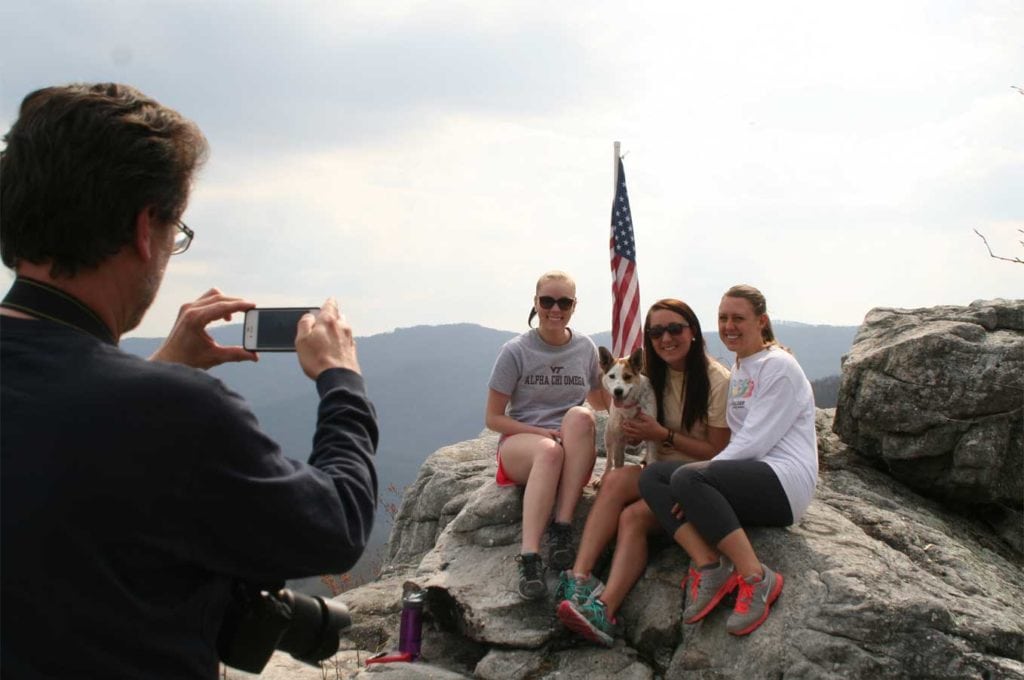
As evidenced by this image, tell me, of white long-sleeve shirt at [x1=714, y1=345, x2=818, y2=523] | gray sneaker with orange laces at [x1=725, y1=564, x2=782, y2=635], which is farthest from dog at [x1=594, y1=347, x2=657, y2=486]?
gray sneaker with orange laces at [x1=725, y1=564, x2=782, y2=635]

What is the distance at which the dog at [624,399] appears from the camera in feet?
21.9

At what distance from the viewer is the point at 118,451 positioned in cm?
155

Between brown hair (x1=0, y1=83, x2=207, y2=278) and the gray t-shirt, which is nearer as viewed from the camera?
brown hair (x1=0, y1=83, x2=207, y2=278)

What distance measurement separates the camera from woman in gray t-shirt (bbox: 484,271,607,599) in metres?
6.36

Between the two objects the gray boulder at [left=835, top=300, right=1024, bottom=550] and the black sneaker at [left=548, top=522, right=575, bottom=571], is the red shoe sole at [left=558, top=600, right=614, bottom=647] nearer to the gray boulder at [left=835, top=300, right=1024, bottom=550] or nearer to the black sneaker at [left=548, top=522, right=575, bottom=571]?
the black sneaker at [left=548, top=522, right=575, bottom=571]

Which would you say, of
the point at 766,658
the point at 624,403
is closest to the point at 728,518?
the point at 766,658

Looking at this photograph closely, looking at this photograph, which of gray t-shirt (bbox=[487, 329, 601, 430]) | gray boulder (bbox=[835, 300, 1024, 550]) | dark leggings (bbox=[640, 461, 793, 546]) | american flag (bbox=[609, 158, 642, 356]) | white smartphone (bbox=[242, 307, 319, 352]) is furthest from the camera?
american flag (bbox=[609, 158, 642, 356])

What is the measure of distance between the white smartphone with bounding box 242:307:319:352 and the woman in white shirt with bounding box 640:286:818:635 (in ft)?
12.4

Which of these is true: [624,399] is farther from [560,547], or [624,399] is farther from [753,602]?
[753,602]

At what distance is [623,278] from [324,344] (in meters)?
9.99

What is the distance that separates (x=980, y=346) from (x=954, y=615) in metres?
2.66

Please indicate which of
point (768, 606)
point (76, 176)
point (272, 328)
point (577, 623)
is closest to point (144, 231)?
point (76, 176)

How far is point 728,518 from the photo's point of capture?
5.63 m

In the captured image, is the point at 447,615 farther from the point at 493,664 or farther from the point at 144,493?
the point at 144,493
